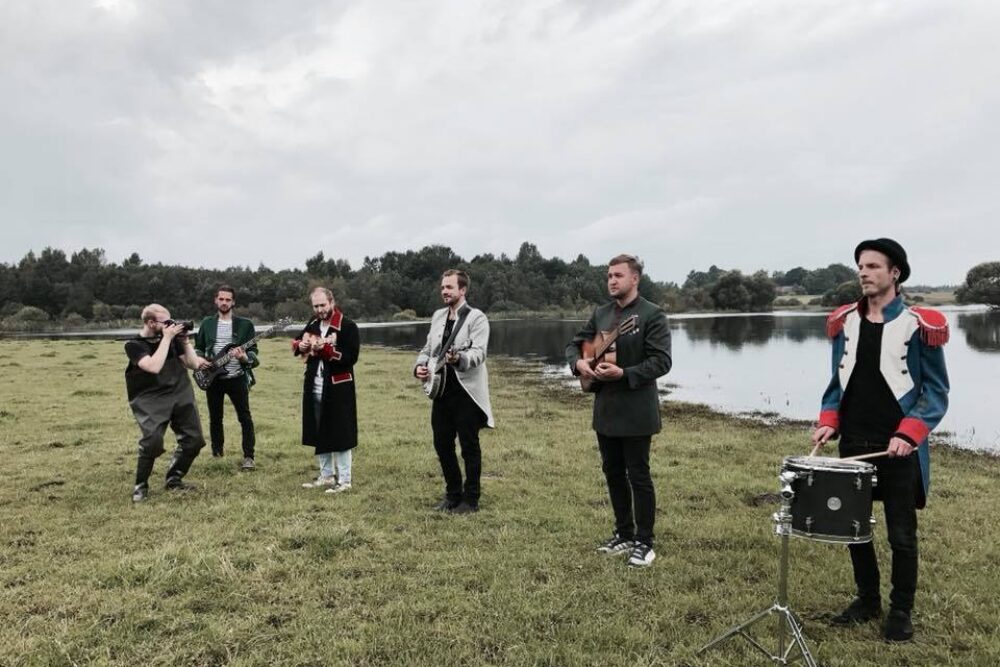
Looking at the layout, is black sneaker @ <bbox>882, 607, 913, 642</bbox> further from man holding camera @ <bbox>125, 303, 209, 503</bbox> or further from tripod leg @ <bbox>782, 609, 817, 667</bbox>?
man holding camera @ <bbox>125, 303, 209, 503</bbox>

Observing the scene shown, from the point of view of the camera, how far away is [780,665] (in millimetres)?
3500

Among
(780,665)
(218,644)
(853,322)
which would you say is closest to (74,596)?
(218,644)

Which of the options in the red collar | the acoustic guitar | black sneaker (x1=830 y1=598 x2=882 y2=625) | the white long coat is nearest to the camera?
black sneaker (x1=830 y1=598 x2=882 y2=625)

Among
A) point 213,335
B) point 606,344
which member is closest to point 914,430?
point 606,344

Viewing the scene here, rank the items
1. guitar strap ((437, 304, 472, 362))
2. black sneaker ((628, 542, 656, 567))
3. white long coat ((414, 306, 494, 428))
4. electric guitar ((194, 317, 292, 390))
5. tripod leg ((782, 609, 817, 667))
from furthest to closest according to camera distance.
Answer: electric guitar ((194, 317, 292, 390)), guitar strap ((437, 304, 472, 362)), white long coat ((414, 306, 494, 428)), black sneaker ((628, 542, 656, 567)), tripod leg ((782, 609, 817, 667))

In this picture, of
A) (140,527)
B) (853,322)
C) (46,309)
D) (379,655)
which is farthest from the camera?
(46,309)

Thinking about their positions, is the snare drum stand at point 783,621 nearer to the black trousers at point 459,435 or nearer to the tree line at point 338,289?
the black trousers at point 459,435

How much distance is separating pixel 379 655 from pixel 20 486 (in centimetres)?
609

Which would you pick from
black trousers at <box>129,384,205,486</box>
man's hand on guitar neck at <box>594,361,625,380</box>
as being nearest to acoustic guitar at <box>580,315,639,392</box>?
man's hand on guitar neck at <box>594,361,625,380</box>

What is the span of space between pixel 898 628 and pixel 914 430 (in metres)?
1.27

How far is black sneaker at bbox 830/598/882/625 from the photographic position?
405 cm

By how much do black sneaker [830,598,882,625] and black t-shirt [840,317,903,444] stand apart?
110cm

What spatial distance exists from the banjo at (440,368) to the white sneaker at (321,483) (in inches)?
77.0

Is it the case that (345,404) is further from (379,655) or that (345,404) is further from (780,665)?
(780,665)
